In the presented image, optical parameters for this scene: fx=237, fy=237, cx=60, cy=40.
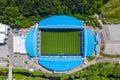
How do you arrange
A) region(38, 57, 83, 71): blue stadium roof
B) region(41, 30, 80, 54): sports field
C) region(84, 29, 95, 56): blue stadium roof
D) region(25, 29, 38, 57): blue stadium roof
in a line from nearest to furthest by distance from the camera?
region(84, 29, 95, 56): blue stadium roof, region(38, 57, 83, 71): blue stadium roof, region(25, 29, 38, 57): blue stadium roof, region(41, 30, 80, 54): sports field

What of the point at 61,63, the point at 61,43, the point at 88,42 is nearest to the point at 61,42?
the point at 61,43

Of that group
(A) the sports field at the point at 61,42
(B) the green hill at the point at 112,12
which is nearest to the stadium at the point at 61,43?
(A) the sports field at the point at 61,42

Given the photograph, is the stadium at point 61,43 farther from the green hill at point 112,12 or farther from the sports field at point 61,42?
the green hill at point 112,12

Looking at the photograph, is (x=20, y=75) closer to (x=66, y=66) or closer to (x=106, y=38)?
(x=66, y=66)

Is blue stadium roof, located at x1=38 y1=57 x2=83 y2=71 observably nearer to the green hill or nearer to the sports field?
the sports field

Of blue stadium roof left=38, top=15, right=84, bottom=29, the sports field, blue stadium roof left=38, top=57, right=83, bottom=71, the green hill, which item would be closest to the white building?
blue stadium roof left=38, top=15, right=84, bottom=29

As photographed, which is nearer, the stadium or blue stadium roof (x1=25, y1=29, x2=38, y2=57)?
the stadium

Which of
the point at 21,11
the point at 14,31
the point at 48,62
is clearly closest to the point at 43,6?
the point at 21,11

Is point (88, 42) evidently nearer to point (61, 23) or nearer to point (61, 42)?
point (61, 42)

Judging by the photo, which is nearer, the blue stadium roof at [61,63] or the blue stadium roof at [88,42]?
the blue stadium roof at [88,42]
